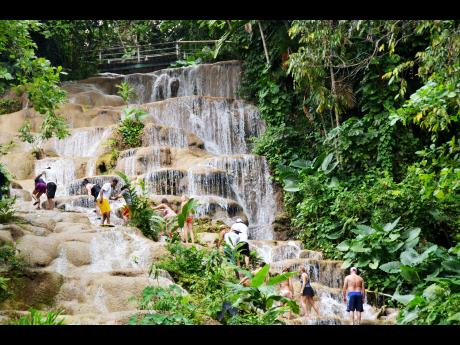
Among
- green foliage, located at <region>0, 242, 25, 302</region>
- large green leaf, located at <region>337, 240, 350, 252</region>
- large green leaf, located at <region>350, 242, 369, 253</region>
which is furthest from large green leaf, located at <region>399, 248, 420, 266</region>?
green foliage, located at <region>0, 242, 25, 302</region>

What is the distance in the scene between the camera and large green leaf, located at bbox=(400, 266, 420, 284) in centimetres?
1091

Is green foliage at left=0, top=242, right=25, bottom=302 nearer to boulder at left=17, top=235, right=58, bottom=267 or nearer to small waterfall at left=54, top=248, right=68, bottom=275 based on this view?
boulder at left=17, top=235, right=58, bottom=267

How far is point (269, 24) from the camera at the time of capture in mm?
18766

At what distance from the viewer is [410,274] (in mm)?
10953

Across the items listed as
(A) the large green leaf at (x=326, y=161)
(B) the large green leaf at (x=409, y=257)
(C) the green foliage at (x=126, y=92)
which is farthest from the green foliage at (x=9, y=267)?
(C) the green foliage at (x=126, y=92)

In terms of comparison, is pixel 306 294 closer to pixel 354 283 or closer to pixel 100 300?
pixel 354 283

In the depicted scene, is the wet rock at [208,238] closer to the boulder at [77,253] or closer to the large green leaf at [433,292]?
the boulder at [77,253]

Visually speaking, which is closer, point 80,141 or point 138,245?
point 138,245

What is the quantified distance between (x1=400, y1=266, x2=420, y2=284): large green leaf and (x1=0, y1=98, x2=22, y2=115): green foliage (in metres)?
14.9

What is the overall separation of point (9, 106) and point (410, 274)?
15.2m

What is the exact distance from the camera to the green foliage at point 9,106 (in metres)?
20.8
